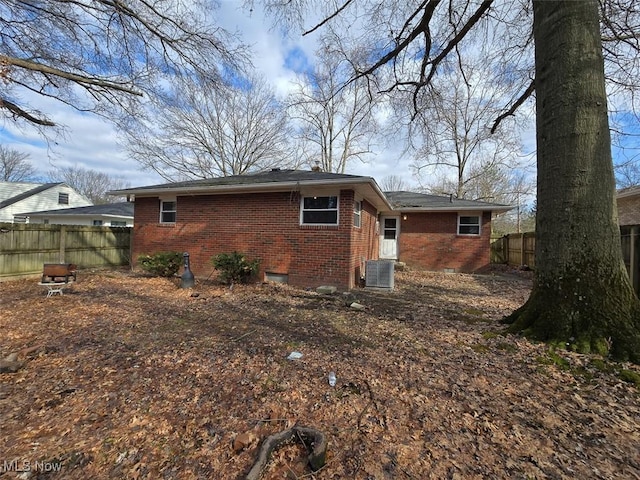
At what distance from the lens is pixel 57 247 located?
9859 mm

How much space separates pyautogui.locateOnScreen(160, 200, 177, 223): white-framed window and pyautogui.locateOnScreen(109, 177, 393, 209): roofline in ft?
1.36

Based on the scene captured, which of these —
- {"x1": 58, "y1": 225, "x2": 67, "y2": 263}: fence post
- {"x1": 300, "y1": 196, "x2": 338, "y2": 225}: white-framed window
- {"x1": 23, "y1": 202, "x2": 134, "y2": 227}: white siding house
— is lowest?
{"x1": 58, "y1": 225, "x2": 67, "y2": 263}: fence post

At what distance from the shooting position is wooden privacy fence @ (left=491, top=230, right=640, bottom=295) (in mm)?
5109

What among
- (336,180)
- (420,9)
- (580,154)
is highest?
(420,9)

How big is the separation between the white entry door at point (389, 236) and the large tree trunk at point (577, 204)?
34.1 ft

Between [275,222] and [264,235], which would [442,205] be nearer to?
[275,222]

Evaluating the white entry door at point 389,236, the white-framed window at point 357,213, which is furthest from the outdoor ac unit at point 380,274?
the white entry door at point 389,236

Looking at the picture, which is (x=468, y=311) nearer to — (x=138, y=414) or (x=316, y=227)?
(x=316, y=227)

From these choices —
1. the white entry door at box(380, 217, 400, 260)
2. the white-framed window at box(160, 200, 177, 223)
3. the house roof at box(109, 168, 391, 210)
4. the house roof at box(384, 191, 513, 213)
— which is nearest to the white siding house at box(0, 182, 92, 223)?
the white-framed window at box(160, 200, 177, 223)

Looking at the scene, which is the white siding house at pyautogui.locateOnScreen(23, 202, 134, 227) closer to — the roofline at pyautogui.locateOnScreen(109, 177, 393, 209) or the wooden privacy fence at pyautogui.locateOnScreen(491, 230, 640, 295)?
the roofline at pyautogui.locateOnScreen(109, 177, 393, 209)

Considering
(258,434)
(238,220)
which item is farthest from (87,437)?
(238,220)

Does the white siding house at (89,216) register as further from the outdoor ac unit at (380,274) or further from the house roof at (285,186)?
the outdoor ac unit at (380,274)

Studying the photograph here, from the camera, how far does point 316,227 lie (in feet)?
27.1

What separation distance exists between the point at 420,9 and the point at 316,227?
5.72m
